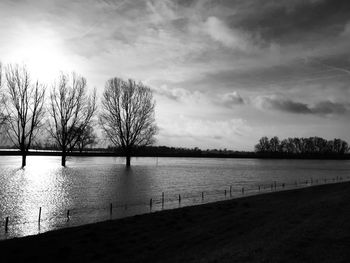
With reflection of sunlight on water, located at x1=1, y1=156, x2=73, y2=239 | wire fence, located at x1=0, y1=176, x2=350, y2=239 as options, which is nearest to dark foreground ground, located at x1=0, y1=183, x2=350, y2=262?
wire fence, located at x1=0, y1=176, x2=350, y2=239

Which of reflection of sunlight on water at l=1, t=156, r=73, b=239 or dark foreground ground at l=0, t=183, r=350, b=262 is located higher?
dark foreground ground at l=0, t=183, r=350, b=262

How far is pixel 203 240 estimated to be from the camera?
1895 centimetres

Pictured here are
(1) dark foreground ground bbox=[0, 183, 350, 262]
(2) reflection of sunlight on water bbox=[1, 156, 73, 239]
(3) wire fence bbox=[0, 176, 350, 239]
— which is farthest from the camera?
(2) reflection of sunlight on water bbox=[1, 156, 73, 239]

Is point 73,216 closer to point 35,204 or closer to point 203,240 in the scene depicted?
point 35,204

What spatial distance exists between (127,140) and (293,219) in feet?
266

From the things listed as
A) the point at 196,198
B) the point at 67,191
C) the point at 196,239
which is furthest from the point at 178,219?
the point at 67,191

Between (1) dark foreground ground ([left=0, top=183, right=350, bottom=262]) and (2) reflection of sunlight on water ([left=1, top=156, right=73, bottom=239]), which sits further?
(2) reflection of sunlight on water ([left=1, top=156, right=73, bottom=239])

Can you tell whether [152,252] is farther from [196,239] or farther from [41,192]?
[41,192]

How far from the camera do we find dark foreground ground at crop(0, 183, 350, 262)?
15.0 metres

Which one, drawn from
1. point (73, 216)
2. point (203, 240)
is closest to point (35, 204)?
point (73, 216)

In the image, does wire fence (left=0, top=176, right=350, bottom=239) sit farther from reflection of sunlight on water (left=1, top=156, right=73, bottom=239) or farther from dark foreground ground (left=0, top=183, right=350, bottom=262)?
dark foreground ground (left=0, top=183, right=350, bottom=262)

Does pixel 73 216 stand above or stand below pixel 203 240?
below

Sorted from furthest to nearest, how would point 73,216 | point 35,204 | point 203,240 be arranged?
1. point 35,204
2. point 73,216
3. point 203,240

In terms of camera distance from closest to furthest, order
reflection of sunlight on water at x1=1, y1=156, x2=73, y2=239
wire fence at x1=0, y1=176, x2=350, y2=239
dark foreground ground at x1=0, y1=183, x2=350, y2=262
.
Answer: dark foreground ground at x1=0, y1=183, x2=350, y2=262 → wire fence at x1=0, y1=176, x2=350, y2=239 → reflection of sunlight on water at x1=1, y1=156, x2=73, y2=239
